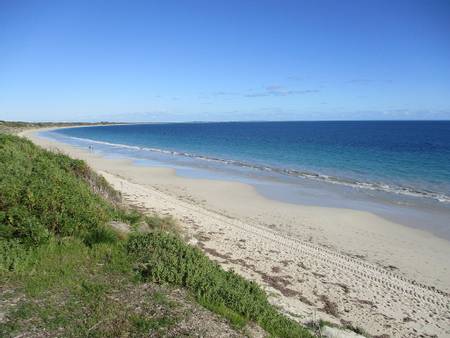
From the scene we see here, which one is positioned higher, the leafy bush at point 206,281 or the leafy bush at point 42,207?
the leafy bush at point 42,207

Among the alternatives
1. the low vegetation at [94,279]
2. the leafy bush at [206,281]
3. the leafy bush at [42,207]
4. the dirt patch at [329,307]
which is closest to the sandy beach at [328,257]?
the dirt patch at [329,307]

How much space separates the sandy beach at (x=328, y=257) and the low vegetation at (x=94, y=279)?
2154 millimetres

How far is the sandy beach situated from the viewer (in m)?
7.75

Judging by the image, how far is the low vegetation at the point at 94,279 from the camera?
14.5ft

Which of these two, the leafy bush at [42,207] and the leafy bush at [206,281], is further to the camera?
the leafy bush at [42,207]

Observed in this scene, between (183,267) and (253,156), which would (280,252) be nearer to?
(183,267)

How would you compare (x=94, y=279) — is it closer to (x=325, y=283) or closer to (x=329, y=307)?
(x=329, y=307)

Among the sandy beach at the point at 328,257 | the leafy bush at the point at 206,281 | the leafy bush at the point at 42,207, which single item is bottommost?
the sandy beach at the point at 328,257

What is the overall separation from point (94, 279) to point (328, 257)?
7681mm

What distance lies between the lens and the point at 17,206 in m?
6.80

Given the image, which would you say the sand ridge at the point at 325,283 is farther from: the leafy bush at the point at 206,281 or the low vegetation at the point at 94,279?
the low vegetation at the point at 94,279

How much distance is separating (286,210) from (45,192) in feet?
38.3

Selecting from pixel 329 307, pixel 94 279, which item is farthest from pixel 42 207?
pixel 329 307

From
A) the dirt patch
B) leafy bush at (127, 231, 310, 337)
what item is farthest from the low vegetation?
the dirt patch
